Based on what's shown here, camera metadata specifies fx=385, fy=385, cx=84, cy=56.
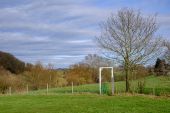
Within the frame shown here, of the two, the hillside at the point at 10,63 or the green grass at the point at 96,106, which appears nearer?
the green grass at the point at 96,106

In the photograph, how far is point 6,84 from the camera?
52531mm

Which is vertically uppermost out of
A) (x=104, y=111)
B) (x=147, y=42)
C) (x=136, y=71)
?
(x=147, y=42)

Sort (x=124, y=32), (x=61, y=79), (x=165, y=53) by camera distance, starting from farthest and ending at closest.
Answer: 1. (x=61, y=79)
2. (x=124, y=32)
3. (x=165, y=53)

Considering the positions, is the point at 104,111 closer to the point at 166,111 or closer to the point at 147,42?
the point at 166,111

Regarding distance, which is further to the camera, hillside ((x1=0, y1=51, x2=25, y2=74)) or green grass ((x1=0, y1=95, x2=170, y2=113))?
hillside ((x1=0, y1=51, x2=25, y2=74))

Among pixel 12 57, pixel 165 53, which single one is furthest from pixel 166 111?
pixel 12 57

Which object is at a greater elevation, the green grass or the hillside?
the hillside

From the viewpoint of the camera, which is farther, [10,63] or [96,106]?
[10,63]

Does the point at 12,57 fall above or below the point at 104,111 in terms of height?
above

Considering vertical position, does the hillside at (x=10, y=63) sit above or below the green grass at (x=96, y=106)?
above

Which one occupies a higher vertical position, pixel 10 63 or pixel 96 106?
pixel 10 63

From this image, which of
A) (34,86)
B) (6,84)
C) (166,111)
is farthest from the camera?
(34,86)

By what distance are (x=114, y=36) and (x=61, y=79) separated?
95.4ft

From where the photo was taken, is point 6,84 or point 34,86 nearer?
point 6,84
